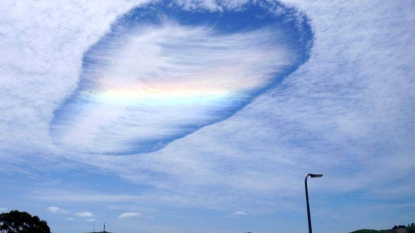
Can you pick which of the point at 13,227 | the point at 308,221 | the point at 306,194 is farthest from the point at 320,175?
the point at 13,227

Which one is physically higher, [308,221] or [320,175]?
[320,175]

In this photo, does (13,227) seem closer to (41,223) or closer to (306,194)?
(41,223)

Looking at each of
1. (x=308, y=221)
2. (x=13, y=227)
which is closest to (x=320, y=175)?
(x=308, y=221)

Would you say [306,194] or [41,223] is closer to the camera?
[306,194]

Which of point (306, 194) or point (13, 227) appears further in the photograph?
point (13, 227)

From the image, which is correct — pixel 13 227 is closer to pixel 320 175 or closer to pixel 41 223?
pixel 41 223
